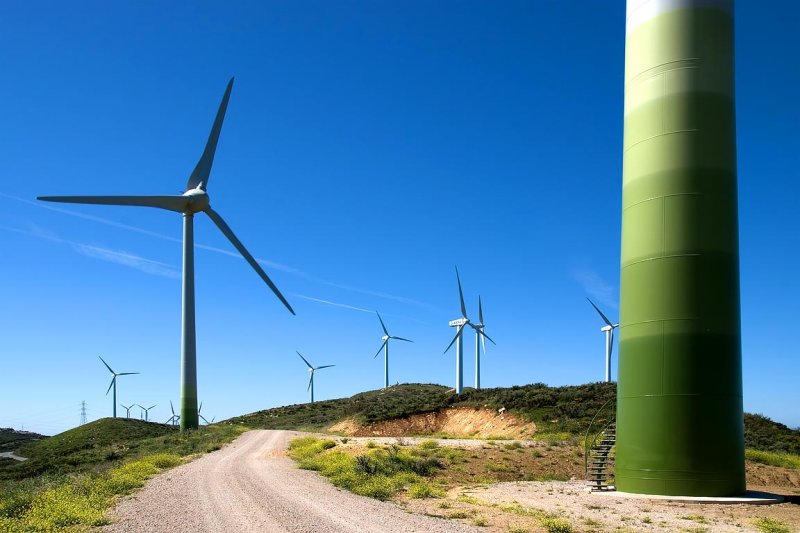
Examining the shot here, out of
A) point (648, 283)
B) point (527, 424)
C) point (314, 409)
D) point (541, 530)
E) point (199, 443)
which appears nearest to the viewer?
point (541, 530)

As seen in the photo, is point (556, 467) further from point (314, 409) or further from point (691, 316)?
point (314, 409)

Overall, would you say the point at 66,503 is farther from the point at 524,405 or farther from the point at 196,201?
the point at 524,405

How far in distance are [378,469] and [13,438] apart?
144896mm

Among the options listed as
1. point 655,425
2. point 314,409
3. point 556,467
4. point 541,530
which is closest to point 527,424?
point 556,467

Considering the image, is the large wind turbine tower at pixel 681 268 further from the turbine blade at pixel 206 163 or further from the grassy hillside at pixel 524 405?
the turbine blade at pixel 206 163

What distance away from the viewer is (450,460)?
3697cm

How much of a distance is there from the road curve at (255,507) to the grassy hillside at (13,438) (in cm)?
10226

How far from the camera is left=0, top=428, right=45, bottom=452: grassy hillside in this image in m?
120

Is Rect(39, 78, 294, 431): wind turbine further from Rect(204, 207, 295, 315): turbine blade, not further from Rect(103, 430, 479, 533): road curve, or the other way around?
Rect(103, 430, 479, 533): road curve

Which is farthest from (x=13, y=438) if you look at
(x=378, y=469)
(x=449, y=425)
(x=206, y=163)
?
(x=378, y=469)

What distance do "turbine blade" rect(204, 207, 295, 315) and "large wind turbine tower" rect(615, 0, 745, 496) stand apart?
38.7m

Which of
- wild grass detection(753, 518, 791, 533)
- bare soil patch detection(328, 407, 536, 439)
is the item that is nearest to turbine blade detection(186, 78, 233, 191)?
bare soil patch detection(328, 407, 536, 439)

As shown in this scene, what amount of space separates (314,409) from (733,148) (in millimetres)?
105122

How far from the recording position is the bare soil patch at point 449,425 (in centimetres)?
6500
